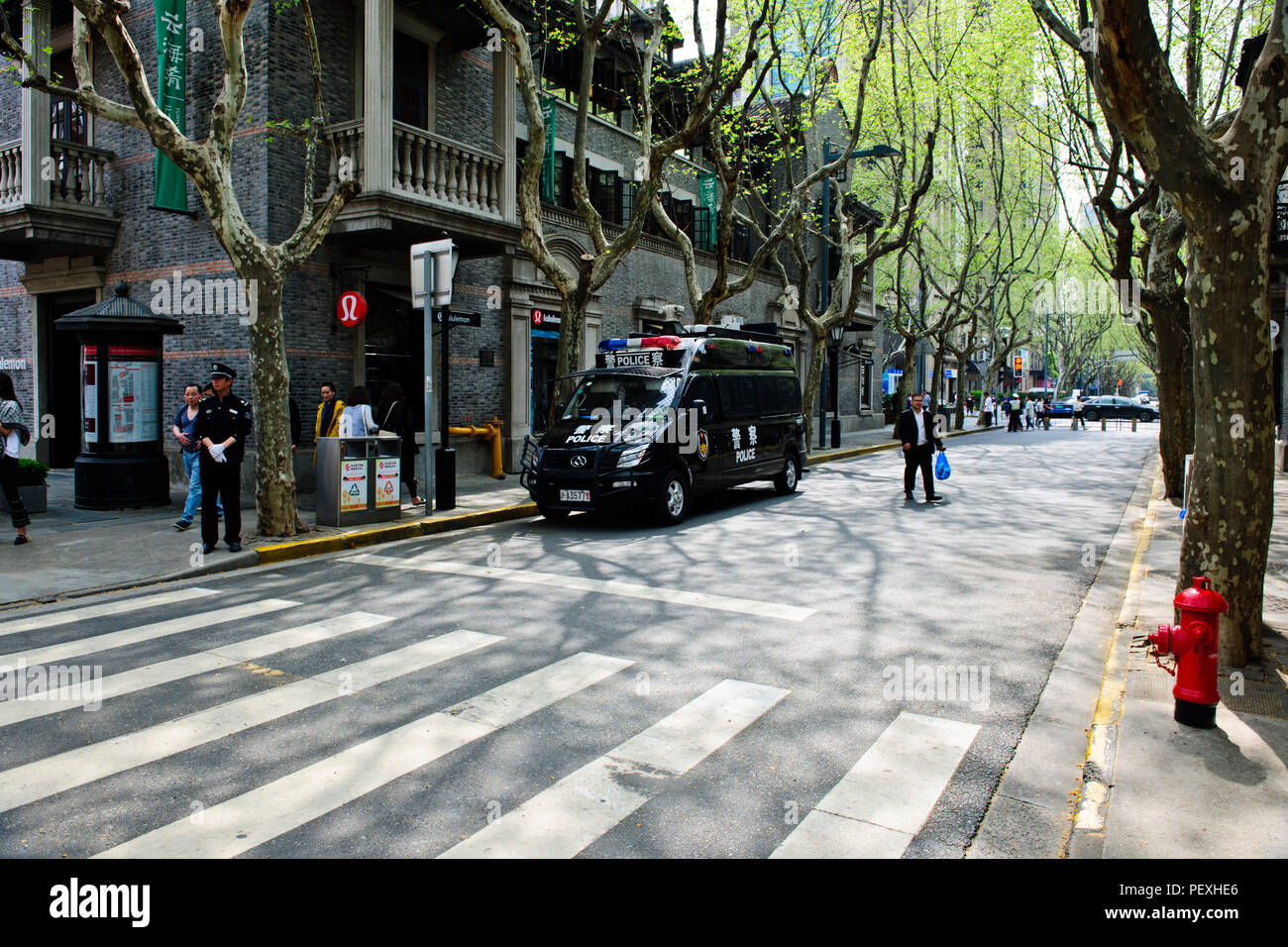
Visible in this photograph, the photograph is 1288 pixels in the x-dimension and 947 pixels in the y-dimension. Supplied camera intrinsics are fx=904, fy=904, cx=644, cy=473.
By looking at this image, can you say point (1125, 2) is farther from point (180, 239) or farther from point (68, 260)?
point (68, 260)

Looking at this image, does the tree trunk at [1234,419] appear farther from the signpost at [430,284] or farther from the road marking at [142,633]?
the signpost at [430,284]

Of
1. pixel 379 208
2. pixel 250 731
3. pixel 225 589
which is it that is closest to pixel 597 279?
pixel 379 208

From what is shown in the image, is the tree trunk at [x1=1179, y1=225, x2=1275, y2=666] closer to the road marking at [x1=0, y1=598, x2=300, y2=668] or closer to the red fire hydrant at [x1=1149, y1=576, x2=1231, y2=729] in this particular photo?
the red fire hydrant at [x1=1149, y1=576, x2=1231, y2=729]

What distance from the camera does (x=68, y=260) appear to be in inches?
661

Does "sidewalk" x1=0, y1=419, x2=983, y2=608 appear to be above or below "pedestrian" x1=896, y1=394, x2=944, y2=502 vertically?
below

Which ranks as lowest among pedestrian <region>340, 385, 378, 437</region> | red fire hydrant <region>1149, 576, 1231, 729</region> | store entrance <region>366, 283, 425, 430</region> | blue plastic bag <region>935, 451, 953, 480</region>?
red fire hydrant <region>1149, 576, 1231, 729</region>

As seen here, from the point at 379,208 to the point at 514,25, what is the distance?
10.7ft

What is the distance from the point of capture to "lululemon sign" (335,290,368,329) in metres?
14.2

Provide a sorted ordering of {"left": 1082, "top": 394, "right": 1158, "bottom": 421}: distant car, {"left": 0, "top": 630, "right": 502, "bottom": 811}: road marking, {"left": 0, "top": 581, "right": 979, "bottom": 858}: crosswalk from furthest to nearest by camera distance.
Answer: {"left": 1082, "top": 394, "right": 1158, "bottom": 421}: distant car < {"left": 0, "top": 630, "right": 502, "bottom": 811}: road marking < {"left": 0, "top": 581, "right": 979, "bottom": 858}: crosswalk

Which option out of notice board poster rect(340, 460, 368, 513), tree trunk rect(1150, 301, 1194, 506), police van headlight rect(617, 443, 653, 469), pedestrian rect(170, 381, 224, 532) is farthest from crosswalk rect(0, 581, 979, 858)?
tree trunk rect(1150, 301, 1194, 506)

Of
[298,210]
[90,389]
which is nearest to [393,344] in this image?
[298,210]

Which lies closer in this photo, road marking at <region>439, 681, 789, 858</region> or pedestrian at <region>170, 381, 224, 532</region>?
road marking at <region>439, 681, 789, 858</region>

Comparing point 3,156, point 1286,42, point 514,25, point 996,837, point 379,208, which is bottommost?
point 996,837

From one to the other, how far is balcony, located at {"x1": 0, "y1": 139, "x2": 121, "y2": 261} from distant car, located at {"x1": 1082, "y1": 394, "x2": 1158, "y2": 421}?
57474mm
